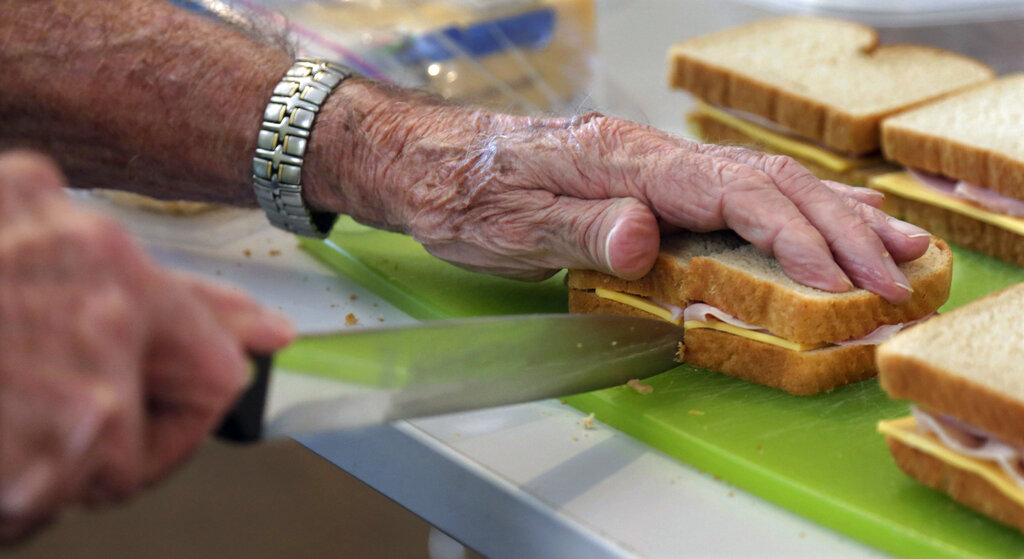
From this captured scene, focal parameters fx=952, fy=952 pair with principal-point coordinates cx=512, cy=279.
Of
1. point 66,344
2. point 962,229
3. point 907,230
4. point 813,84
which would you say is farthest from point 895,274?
point 66,344

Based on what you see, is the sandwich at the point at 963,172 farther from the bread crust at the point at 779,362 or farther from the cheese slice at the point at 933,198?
the bread crust at the point at 779,362

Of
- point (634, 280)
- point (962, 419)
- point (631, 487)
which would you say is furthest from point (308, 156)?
point (962, 419)

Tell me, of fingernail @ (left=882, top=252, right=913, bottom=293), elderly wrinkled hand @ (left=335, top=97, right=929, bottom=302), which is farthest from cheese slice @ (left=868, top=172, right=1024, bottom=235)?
fingernail @ (left=882, top=252, right=913, bottom=293)

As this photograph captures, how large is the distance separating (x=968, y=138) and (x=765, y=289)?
3.06 ft

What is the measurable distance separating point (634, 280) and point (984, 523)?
28.3 inches

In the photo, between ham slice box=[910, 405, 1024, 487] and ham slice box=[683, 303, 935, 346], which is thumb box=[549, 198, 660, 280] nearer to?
ham slice box=[683, 303, 935, 346]

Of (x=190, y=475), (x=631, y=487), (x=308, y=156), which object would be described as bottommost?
(x=190, y=475)

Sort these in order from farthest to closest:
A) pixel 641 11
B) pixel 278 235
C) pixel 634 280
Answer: pixel 641 11
pixel 278 235
pixel 634 280

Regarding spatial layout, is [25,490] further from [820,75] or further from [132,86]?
[820,75]

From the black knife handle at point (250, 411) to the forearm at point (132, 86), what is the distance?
1078mm

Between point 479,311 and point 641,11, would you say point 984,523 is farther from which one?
point 641,11

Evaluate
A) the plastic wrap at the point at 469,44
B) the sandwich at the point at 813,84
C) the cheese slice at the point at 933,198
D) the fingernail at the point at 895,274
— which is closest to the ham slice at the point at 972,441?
the fingernail at the point at 895,274

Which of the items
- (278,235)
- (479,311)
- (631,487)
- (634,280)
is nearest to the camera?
(631,487)

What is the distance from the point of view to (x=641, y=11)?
12.8ft
